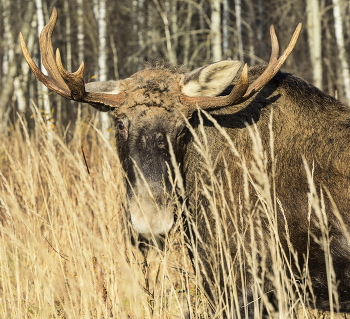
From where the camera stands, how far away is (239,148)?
13.6 ft

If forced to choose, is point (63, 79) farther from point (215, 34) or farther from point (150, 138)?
point (215, 34)

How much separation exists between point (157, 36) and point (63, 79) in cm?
1640

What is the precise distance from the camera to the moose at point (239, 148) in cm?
381

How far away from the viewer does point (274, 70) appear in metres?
4.00

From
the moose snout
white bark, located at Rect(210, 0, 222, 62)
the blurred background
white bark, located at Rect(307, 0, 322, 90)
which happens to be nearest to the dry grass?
the moose snout

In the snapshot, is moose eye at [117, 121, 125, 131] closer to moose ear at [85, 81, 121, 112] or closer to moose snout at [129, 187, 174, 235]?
moose ear at [85, 81, 121, 112]

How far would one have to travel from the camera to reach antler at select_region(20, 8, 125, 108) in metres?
3.94

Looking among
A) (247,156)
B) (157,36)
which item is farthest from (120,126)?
(157,36)

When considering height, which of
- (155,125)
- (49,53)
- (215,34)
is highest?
(215,34)

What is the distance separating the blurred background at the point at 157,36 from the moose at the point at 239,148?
5608 millimetres

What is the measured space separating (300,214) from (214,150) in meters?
0.87

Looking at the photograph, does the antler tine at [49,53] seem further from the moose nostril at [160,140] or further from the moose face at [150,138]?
the moose nostril at [160,140]

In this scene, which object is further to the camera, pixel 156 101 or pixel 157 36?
pixel 157 36

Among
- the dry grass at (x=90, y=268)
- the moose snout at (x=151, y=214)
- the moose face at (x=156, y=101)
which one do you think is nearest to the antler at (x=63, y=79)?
the moose face at (x=156, y=101)
